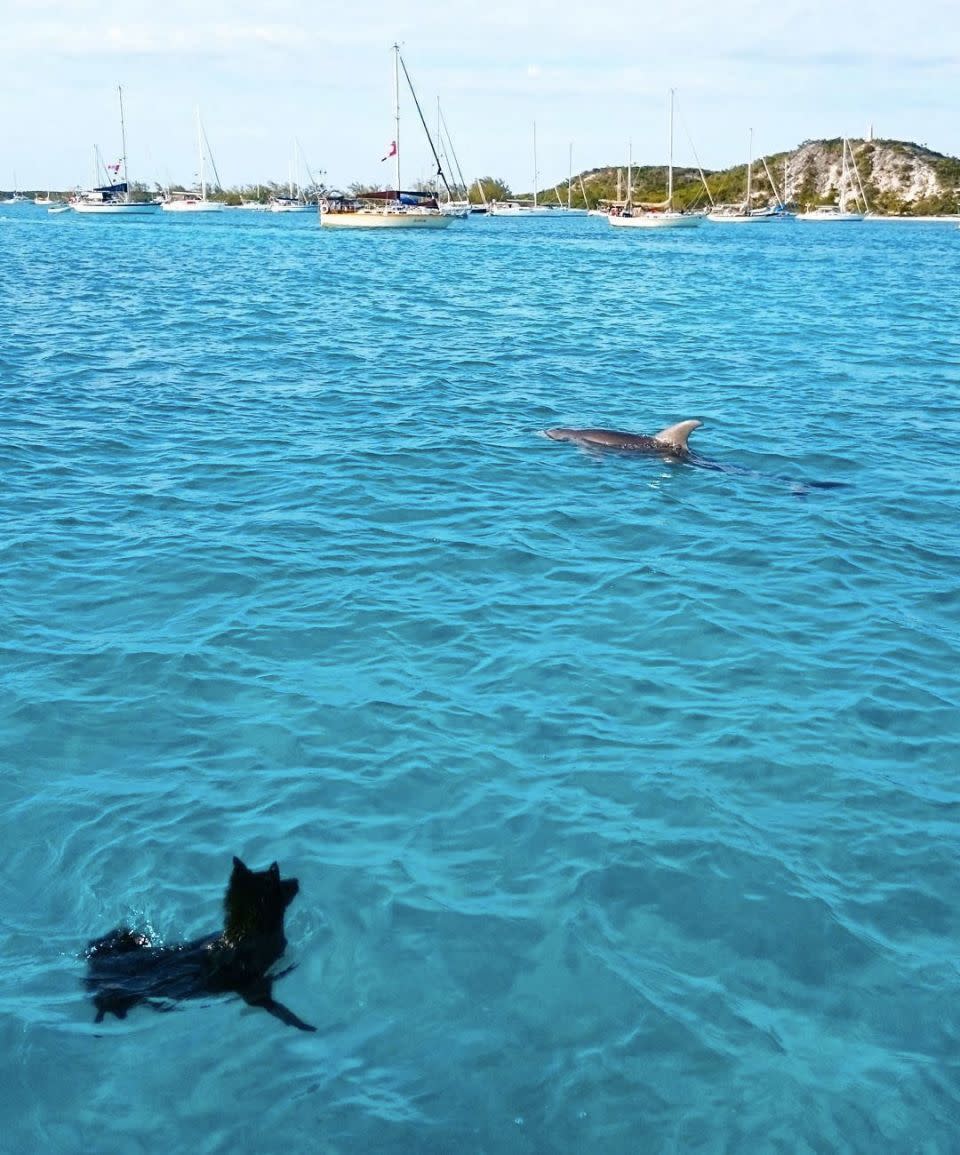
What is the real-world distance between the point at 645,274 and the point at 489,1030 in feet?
165

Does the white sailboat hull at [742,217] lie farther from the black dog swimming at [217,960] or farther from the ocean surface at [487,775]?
the black dog swimming at [217,960]

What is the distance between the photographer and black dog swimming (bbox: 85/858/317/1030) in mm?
5871

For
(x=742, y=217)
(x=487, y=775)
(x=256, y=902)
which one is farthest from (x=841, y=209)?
(x=256, y=902)

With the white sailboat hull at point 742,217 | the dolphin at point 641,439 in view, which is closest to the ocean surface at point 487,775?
the dolphin at point 641,439

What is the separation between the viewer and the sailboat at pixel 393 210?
89.3 metres

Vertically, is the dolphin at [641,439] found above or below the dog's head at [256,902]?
above

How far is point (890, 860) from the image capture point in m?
7.08

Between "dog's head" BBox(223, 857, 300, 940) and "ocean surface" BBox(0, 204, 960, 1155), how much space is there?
0.92ft

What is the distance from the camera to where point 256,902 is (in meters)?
6.01

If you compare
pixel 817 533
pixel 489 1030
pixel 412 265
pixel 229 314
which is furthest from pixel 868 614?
pixel 412 265

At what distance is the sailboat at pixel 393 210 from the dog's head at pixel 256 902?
88080 millimetres

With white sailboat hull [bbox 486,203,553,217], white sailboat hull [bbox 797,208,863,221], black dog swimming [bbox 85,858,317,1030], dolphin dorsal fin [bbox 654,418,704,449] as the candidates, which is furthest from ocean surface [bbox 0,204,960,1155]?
white sailboat hull [bbox 486,203,553,217]

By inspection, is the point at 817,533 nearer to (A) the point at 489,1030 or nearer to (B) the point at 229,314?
(A) the point at 489,1030

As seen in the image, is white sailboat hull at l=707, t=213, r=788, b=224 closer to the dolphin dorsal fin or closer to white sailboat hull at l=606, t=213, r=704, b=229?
white sailboat hull at l=606, t=213, r=704, b=229
